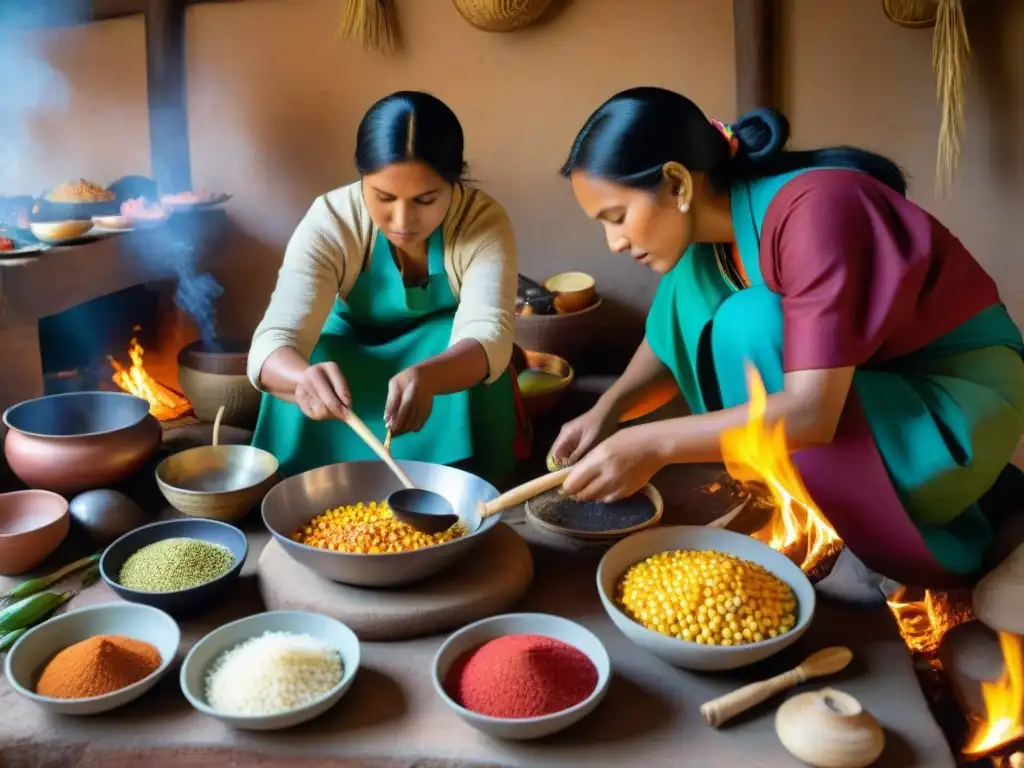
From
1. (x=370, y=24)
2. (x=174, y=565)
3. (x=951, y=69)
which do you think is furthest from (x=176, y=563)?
(x=951, y=69)

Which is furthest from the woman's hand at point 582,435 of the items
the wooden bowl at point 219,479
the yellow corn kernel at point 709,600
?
the wooden bowl at point 219,479

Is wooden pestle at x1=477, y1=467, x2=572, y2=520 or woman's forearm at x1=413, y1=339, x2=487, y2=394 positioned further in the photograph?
woman's forearm at x1=413, y1=339, x2=487, y2=394

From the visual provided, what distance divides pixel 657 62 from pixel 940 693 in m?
2.58

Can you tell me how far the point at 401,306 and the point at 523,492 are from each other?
943mm

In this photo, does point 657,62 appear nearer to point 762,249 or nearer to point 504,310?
point 504,310

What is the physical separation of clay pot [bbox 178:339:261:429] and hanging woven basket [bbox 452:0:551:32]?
1597mm

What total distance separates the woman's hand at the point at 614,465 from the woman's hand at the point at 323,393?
24.9 inches

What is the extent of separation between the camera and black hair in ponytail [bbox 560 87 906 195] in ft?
6.03

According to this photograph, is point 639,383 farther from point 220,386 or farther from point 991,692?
point 220,386

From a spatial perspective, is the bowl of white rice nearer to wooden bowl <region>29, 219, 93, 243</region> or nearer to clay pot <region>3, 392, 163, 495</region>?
clay pot <region>3, 392, 163, 495</region>

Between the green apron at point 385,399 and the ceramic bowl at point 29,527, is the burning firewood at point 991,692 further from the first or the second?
the ceramic bowl at point 29,527

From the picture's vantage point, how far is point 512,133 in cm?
384

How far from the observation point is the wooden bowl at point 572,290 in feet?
11.6

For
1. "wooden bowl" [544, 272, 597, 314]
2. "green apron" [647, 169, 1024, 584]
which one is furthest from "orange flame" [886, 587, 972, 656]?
"wooden bowl" [544, 272, 597, 314]
